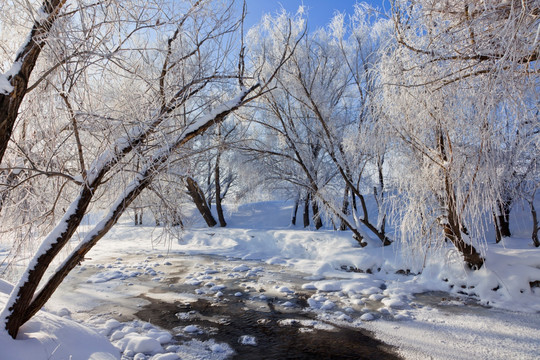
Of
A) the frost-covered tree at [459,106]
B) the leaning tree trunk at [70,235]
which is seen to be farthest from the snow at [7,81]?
the frost-covered tree at [459,106]

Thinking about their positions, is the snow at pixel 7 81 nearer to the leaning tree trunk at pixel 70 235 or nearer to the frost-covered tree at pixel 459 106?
the leaning tree trunk at pixel 70 235

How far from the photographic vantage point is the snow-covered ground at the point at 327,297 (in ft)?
11.3

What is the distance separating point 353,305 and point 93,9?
16.2ft

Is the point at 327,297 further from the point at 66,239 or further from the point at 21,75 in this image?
the point at 21,75

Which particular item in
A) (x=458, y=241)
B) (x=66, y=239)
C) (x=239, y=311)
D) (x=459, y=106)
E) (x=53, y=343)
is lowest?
(x=239, y=311)

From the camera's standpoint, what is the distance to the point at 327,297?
560cm

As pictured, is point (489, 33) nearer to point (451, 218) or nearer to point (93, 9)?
point (93, 9)

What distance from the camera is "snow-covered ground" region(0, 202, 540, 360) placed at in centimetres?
345

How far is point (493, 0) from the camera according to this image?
2.28 metres

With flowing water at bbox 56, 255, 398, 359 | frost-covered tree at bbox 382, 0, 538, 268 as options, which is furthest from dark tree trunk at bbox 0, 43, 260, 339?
frost-covered tree at bbox 382, 0, 538, 268

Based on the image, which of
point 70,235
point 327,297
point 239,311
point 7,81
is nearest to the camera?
point 7,81

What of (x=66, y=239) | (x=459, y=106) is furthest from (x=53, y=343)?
(x=459, y=106)

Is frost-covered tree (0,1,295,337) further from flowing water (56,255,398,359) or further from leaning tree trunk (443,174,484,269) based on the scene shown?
leaning tree trunk (443,174,484,269)

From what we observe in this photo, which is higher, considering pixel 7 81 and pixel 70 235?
pixel 7 81
